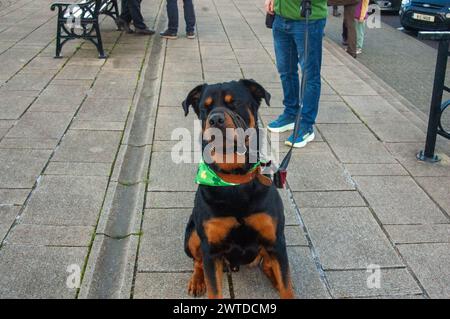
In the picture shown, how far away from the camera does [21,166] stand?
181 inches

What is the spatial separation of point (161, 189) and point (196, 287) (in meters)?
1.39

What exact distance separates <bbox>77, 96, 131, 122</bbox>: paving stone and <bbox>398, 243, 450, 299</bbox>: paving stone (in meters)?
3.45

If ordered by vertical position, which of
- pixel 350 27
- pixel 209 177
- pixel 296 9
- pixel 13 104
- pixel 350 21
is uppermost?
pixel 296 9

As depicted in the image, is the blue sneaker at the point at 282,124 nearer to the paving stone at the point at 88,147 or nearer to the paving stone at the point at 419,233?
the paving stone at the point at 88,147

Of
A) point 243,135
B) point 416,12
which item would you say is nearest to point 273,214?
point 243,135

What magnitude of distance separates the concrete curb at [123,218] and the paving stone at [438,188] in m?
2.40

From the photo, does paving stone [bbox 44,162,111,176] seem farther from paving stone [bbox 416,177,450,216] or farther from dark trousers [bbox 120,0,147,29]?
dark trousers [bbox 120,0,147,29]

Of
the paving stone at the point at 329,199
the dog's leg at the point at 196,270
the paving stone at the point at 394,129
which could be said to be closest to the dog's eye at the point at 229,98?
the dog's leg at the point at 196,270

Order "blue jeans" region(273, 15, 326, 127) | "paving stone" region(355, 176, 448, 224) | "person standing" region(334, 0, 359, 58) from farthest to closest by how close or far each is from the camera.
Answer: "person standing" region(334, 0, 359, 58)
"blue jeans" region(273, 15, 326, 127)
"paving stone" region(355, 176, 448, 224)

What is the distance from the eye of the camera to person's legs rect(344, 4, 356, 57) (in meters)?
8.91

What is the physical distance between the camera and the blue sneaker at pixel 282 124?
5.50 metres

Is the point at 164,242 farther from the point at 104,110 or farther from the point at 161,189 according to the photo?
the point at 104,110

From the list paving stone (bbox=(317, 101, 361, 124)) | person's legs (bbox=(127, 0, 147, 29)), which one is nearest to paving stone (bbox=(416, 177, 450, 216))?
paving stone (bbox=(317, 101, 361, 124))

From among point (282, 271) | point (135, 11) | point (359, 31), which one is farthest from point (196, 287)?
point (359, 31)
